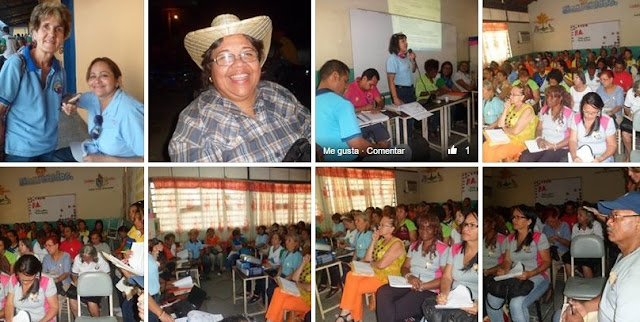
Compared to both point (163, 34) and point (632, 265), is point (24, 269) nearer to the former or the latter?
point (163, 34)

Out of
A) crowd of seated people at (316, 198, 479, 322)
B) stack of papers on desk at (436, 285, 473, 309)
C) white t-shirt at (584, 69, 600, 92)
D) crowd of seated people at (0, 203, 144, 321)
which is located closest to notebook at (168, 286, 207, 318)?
crowd of seated people at (0, 203, 144, 321)

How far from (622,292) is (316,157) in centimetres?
164

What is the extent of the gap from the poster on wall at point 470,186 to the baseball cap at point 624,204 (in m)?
0.61

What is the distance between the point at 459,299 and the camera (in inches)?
155

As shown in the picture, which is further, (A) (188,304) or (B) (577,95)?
(A) (188,304)

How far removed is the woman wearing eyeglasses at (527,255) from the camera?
153 inches

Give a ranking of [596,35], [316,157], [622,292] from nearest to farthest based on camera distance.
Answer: [622,292]
[596,35]
[316,157]

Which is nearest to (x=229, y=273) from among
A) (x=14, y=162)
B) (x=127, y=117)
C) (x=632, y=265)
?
(x=127, y=117)

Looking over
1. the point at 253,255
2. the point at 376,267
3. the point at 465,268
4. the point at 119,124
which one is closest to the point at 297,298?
the point at 253,255

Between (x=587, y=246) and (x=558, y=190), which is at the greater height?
(x=558, y=190)

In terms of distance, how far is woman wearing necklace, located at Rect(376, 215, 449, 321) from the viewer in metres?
3.92

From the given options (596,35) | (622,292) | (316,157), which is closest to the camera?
(622,292)

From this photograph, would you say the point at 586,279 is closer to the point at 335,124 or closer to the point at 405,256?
the point at 405,256

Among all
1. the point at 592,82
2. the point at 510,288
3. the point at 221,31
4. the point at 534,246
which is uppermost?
the point at 221,31
